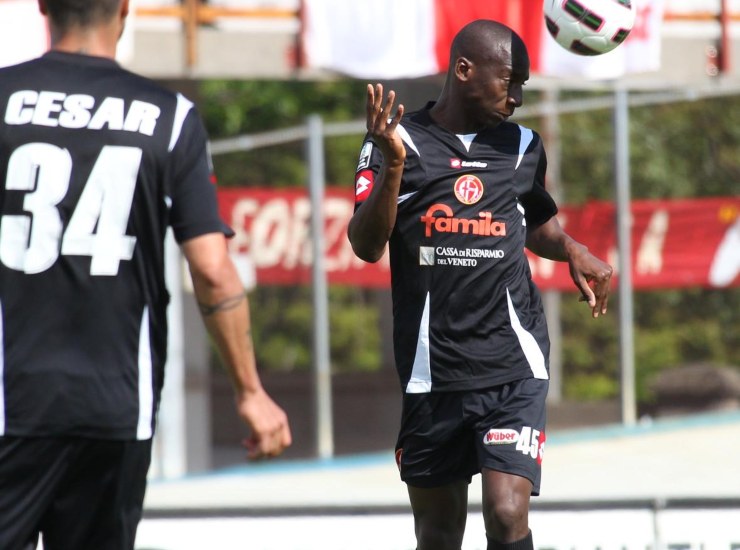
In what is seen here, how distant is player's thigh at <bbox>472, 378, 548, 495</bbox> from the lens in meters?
5.06

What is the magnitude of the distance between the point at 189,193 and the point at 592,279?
2.02m

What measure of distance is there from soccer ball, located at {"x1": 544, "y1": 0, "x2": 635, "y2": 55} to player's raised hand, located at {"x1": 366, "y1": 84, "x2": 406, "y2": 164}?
158 cm

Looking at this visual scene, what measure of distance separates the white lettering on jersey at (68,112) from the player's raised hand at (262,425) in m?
0.72

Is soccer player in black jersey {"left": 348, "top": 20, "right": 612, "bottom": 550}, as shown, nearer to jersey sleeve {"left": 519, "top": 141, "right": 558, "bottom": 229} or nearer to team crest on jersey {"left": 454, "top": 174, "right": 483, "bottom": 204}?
team crest on jersey {"left": 454, "top": 174, "right": 483, "bottom": 204}

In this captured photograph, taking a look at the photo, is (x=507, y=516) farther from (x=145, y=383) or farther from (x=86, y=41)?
(x=86, y=41)

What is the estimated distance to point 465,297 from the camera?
16.9 feet

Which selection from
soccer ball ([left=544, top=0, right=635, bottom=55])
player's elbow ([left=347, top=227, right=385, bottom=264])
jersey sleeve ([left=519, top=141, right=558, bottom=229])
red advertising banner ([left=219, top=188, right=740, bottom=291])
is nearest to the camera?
player's elbow ([left=347, top=227, right=385, bottom=264])

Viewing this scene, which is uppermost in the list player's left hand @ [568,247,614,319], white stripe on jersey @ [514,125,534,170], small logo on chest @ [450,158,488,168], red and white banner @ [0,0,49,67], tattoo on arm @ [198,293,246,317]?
red and white banner @ [0,0,49,67]

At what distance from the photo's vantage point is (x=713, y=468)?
9672mm

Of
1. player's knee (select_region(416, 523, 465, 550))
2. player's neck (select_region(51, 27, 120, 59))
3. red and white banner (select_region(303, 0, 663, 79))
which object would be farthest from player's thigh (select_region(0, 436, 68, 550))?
red and white banner (select_region(303, 0, 663, 79))

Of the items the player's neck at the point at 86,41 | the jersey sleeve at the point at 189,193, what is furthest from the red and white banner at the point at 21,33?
the jersey sleeve at the point at 189,193

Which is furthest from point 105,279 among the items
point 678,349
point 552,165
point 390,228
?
point 678,349

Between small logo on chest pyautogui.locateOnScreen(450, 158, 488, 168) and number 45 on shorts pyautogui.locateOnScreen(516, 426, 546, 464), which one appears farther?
small logo on chest pyautogui.locateOnScreen(450, 158, 488, 168)

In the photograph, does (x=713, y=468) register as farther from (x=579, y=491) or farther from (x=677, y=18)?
(x=677, y=18)
